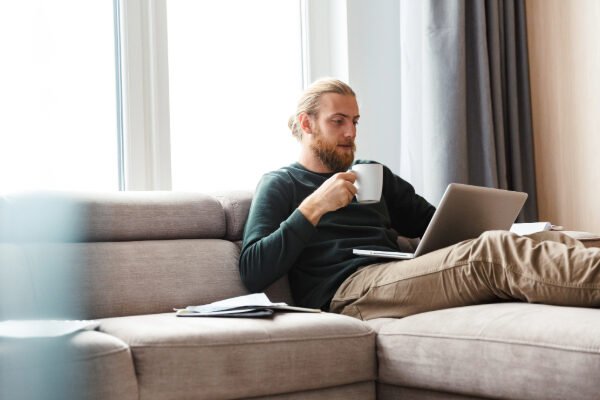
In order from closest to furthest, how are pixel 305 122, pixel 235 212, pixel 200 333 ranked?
pixel 200 333 → pixel 235 212 → pixel 305 122

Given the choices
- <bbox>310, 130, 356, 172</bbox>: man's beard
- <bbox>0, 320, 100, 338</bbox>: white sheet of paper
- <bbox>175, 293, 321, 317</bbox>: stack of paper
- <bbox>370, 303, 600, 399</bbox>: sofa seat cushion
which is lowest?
<bbox>370, 303, 600, 399</bbox>: sofa seat cushion

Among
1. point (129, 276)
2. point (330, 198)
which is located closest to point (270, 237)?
point (330, 198)

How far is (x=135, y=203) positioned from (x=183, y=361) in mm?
851

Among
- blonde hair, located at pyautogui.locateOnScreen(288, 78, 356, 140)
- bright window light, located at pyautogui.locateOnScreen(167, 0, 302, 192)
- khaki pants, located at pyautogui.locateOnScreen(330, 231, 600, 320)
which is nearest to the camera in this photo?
khaki pants, located at pyautogui.locateOnScreen(330, 231, 600, 320)

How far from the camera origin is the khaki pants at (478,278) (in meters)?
1.67

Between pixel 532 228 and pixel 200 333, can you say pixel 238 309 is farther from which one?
pixel 532 228

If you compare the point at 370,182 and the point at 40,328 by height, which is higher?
the point at 370,182

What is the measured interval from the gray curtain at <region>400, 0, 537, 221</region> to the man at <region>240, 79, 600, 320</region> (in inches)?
23.4

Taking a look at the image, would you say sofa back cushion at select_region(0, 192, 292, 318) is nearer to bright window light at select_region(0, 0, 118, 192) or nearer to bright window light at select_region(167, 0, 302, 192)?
bright window light at select_region(0, 0, 118, 192)

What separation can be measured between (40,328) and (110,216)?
0.75m

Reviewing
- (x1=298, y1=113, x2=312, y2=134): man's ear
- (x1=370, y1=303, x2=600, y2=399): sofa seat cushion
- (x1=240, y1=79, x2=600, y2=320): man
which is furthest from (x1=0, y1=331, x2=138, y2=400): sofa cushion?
(x1=298, y1=113, x2=312, y2=134): man's ear

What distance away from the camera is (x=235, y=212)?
97.0 inches

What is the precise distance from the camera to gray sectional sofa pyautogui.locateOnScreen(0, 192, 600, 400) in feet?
4.71

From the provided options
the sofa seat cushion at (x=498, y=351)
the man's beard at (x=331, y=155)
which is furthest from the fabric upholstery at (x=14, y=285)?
the man's beard at (x=331, y=155)
